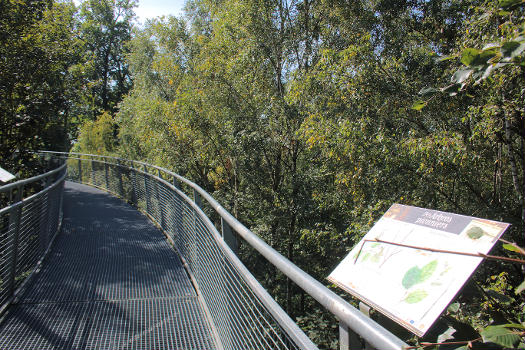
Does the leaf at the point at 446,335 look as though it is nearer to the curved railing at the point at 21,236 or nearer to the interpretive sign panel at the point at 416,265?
the interpretive sign panel at the point at 416,265

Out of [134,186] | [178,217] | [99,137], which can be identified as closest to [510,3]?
[178,217]

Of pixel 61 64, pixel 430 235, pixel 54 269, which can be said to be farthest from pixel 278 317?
pixel 61 64

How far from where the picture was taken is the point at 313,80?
9.34 meters

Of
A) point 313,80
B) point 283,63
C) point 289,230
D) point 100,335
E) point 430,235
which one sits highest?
point 283,63

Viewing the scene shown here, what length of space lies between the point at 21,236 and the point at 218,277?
97.2 inches

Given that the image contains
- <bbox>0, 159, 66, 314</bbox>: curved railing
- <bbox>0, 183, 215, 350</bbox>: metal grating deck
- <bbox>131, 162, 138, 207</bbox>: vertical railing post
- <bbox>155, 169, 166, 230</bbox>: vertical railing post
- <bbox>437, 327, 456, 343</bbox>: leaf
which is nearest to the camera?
<bbox>437, 327, 456, 343</bbox>: leaf

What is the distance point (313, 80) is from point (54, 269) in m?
7.00

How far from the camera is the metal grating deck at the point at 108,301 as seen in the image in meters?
3.10

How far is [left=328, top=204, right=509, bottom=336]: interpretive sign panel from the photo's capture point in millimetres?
1354

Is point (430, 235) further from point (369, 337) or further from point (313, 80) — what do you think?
point (313, 80)

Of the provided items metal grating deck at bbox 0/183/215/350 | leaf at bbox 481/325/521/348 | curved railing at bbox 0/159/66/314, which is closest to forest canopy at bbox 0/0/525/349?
leaf at bbox 481/325/521/348

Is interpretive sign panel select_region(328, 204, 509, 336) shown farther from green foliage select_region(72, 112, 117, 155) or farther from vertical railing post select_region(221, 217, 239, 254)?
green foliage select_region(72, 112, 117, 155)

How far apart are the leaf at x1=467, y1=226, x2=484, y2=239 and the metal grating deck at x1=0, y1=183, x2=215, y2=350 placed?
2277 millimetres

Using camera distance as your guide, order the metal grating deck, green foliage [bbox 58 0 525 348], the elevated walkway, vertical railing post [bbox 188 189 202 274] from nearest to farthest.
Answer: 1. the elevated walkway
2. the metal grating deck
3. vertical railing post [bbox 188 189 202 274]
4. green foliage [bbox 58 0 525 348]
